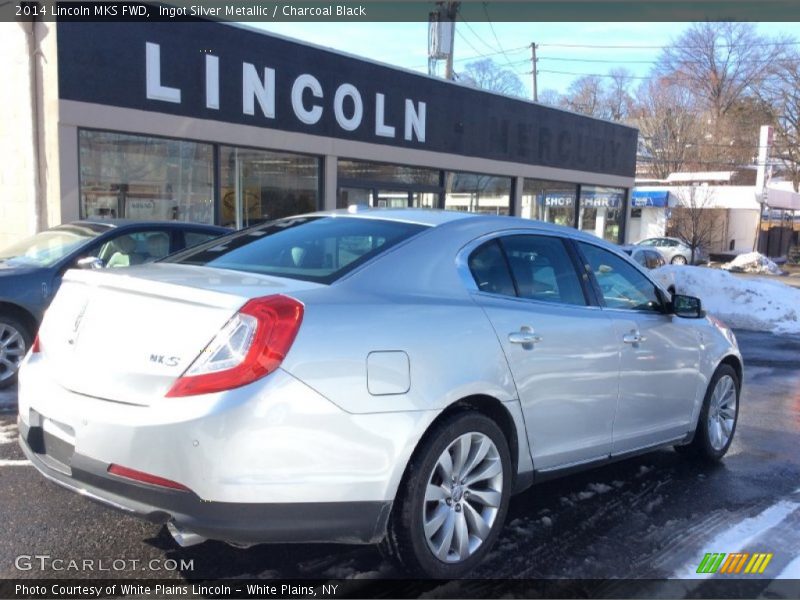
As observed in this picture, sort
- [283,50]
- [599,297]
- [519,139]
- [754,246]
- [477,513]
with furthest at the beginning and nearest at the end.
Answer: [754,246]
[519,139]
[283,50]
[599,297]
[477,513]

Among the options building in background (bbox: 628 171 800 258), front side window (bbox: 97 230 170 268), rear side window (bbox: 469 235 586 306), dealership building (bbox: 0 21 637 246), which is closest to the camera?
rear side window (bbox: 469 235 586 306)

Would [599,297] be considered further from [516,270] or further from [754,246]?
[754,246]

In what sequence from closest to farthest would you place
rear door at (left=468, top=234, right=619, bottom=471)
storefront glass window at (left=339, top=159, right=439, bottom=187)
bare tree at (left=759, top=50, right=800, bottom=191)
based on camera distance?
rear door at (left=468, top=234, right=619, bottom=471) → storefront glass window at (left=339, top=159, right=439, bottom=187) → bare tree at (left=759, top=50, right=800, bottom=191)

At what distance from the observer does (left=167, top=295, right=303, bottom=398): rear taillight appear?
110 inches

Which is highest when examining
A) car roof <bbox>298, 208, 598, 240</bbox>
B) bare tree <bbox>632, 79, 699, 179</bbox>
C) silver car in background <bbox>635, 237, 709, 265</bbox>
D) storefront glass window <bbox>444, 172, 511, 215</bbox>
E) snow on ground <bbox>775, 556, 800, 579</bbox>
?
bare tree <bbox>632, 79, 699, 179</bbox>

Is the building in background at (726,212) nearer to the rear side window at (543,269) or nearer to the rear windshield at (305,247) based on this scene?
the rear side window at (543,269)

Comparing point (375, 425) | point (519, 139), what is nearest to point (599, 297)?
point (375, 425)

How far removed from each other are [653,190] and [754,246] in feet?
20.7

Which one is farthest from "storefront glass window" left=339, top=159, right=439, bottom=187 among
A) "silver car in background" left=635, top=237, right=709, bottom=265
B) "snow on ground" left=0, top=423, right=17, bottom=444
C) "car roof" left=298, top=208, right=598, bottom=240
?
"silver car in background" left=635, top=237, right=709, bottom=265

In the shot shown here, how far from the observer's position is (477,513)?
3.56m

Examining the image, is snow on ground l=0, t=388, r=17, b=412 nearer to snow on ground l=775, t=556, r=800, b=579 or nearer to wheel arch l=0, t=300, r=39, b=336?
wheel arch l=0, t=300, r=39, b=336

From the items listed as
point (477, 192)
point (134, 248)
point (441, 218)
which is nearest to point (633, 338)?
point (441, 218)

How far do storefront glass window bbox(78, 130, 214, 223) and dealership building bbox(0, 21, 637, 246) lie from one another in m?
0.02

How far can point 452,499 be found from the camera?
11.2 feet
